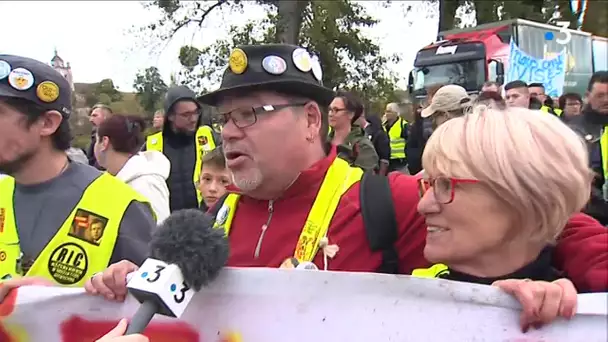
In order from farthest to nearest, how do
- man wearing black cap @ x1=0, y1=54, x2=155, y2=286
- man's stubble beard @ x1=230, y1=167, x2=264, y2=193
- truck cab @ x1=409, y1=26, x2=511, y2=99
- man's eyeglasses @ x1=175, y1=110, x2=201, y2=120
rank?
1. truck cab @ x1=409, y1=26, x2=511, y2=99
2. man's eyeglasses @ x1=175, y1=110, x2=201, y2=120
3. man wearing black cap @ x1=0, y1=54, x2=155, y2=286
4. man's stubble beard @ x1=230, y1=167, x2=264, y2=193

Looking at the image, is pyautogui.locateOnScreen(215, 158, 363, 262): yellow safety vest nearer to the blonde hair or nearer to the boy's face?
the blonde hair

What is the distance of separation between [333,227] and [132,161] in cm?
255

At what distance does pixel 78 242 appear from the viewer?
282 cm

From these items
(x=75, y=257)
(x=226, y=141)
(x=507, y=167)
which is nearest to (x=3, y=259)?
(x=75, y=257)

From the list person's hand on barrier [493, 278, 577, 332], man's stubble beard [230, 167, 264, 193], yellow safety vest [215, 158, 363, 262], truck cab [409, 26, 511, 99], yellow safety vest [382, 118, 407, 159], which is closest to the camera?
person's hand on barrier [493, 278, 577, 332]

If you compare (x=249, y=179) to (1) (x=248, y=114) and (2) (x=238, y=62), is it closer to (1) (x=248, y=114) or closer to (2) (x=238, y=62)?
(1) (x=248, y=114)

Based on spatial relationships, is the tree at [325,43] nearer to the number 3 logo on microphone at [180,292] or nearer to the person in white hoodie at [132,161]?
the person in white hoodie at [132,161]

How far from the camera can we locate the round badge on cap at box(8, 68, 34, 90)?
2930mm

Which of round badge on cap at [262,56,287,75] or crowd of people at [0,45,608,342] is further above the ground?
round badge on cap at [262,56,287,75]

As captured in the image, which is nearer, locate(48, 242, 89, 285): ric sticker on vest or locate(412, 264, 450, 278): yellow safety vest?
locate(412, 264, 450, 278): yellow safety vest

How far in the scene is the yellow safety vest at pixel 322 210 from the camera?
2564 mm

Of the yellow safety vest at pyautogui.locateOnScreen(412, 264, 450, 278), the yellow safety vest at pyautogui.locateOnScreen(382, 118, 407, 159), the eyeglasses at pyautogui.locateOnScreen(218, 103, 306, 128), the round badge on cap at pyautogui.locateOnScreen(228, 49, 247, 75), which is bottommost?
the yellow safety vest at pyautogui.locateOnScreen(382, 118, 407, 159)

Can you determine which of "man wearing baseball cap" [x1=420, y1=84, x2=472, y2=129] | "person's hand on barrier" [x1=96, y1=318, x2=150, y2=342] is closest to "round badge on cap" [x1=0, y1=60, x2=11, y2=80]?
"person's hand on barrier" [x1=96, y1=318, x2=150, y2=342]

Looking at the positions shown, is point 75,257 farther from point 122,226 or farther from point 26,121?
point 26,121
